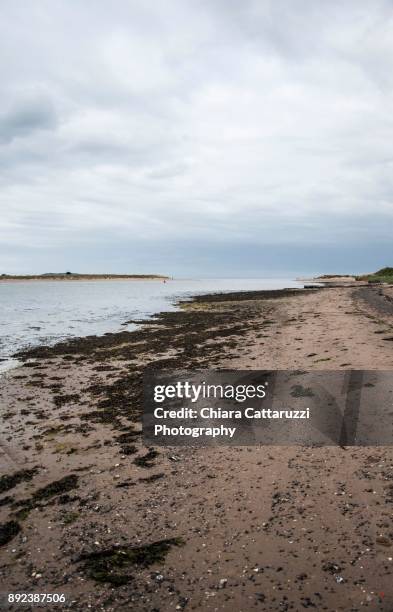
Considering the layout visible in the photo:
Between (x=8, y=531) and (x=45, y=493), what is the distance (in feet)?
3.06

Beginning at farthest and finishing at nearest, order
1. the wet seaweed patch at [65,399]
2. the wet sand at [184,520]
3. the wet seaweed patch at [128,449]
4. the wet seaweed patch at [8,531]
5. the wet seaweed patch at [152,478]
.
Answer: the wet seaweed patch at [65,399]
the wet seaweed patch at [128,449]
the wet seaweed patch at [152,478]
the wet seaweed patch at [8,531]
the wet sand at [184,520]

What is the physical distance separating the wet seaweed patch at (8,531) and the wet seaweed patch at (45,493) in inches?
7.0

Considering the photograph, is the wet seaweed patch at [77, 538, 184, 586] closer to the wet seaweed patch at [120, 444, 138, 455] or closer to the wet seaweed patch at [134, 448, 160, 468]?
the wet seaweed patch at [134, 448, 160, 468]

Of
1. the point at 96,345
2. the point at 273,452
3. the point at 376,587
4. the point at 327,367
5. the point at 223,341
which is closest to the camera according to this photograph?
the point at 376,587

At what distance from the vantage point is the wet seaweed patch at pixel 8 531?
16.6 ft

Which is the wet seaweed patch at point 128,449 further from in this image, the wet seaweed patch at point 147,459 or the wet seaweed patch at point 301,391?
the wet seaweed patch at point 301,391

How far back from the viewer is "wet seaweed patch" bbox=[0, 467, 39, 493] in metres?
6.39

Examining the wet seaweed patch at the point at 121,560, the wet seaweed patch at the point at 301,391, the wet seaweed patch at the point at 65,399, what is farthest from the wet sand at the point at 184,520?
the wet seaweed patch at the point at 301,391

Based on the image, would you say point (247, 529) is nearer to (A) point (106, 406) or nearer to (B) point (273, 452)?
(B) point (273, 452)

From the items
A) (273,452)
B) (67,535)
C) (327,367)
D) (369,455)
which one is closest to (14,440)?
(67,535)

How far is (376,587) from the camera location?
3.91 m

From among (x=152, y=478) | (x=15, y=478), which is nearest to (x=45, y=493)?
(x=15, y=478)

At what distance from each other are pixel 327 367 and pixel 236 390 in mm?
2750

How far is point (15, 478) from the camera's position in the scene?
666 centimetres
